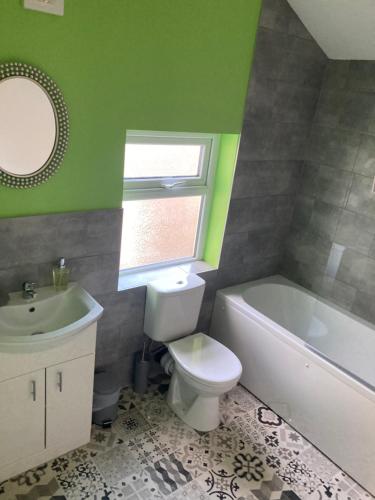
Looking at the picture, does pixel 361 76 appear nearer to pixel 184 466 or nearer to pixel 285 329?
pixel 285 329

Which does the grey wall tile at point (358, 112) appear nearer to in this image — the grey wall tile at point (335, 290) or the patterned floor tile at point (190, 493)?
the grey wall tile at point (335, 290)

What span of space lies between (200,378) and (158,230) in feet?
3.17

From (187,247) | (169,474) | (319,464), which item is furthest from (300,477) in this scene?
(187,247)

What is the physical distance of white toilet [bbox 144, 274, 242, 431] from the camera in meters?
2.37

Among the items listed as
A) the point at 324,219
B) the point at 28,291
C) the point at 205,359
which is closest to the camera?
the point at 28,291

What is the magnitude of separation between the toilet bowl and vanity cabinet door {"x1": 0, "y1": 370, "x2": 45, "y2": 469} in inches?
31.9

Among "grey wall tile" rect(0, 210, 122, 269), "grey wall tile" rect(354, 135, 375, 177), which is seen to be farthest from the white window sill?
"grey wall tile" rect(354, 135, 375, 177)

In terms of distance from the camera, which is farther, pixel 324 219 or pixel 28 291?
pixel 324 219

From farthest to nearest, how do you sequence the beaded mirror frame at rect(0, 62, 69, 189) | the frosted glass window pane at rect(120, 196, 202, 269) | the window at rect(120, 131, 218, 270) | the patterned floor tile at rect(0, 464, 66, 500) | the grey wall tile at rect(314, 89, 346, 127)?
the grey wall tile at rect(314, 89, 346, 127)
the frosted glass window pane at rect(120, 196, 202, 269)
the window at rect(120, 131, 218, 270)
the patterned floor tile at rect(0, 464, 66, 500)
the beaded mirror frame at rect(0, 62, 69, 189)

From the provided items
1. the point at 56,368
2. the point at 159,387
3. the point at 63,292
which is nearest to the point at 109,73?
the point at 63,292

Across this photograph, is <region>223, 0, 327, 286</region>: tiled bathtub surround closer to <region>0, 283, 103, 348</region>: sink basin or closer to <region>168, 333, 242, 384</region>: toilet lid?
<region>168, 333, 242, 384</region>: toilet lid

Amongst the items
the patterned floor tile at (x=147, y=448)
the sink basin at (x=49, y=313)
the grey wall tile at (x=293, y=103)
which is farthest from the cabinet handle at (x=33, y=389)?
the grey wall tile at (x=293, y=103)

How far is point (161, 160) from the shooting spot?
2543 mm

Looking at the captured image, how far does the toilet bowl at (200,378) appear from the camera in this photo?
2346 millimetres
